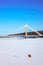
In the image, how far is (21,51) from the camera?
1.07m

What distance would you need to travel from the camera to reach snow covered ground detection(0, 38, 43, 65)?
Answer: 97 cm

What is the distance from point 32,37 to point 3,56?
33 cm

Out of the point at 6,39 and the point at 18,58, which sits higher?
the point at 6,39

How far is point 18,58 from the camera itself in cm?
100

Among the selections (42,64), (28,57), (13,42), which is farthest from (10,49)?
(42,64)

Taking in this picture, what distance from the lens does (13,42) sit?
3.67 ft

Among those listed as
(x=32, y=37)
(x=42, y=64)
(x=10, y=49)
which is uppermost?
(x=32, y=37)

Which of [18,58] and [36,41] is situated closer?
[18,58]

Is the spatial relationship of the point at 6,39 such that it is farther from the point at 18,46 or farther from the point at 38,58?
the point at 38,58

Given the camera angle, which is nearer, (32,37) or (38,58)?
(38,58)

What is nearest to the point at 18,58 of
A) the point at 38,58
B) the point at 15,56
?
the point at 15,56

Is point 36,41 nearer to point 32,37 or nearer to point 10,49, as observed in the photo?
point 32,37

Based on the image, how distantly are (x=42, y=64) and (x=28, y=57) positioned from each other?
5.3 inches

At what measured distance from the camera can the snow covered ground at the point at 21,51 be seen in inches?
38.4
